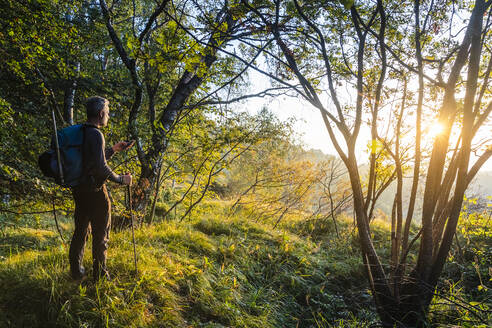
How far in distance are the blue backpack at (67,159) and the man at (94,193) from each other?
0.04 metres

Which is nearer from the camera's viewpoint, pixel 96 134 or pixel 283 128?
pixel 96 134

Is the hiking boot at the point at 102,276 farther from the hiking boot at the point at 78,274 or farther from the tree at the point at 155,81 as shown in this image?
the tree at the point at 155,81

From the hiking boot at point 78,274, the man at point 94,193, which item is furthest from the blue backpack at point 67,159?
the hiking boot at point 78,274

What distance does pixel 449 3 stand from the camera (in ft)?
9.75

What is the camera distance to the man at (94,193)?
1.97m

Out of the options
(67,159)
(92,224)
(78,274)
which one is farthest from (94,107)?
(78,274)

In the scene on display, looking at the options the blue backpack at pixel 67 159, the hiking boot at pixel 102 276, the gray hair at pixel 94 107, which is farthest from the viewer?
the hiking boot at pixel 102 276

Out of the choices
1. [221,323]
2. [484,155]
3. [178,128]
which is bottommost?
[221,323]

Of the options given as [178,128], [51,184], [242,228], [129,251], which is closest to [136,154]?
[178,128]

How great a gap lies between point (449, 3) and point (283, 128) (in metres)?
3.28

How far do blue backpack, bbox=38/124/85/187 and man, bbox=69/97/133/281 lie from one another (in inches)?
1.6

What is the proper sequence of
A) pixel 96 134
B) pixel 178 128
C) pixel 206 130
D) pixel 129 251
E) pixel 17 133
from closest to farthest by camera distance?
pixel 96 134, pixel 129 251, pixel 17 133, pixel 178 128, pixel 206 130

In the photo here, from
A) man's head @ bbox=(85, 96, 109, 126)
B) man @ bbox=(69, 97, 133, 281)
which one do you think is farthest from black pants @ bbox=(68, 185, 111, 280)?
man's head @ bbox=(85, 96, 109, 126)

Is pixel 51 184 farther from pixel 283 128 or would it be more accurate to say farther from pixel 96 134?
pixel 283 128
